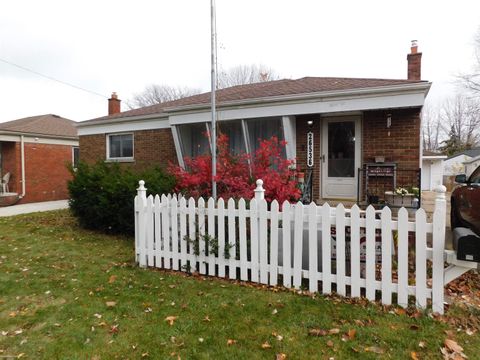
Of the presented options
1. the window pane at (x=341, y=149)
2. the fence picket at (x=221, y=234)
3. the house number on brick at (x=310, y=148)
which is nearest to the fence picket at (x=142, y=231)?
the fence picket at (x=221, y=234)

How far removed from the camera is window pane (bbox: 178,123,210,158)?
10055mm

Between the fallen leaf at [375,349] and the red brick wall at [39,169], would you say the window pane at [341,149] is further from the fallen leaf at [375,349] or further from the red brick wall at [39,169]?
the red brick wall at [39,169]

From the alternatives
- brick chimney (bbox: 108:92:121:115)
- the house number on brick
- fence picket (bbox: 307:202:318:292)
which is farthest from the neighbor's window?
fence picket (bbox: 307:202:318:292)

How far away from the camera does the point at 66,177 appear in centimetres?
1631

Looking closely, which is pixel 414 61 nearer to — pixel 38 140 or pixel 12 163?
pixel 38 140

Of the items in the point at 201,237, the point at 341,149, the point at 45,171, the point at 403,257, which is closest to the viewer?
the point at 403,257

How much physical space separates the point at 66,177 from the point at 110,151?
18.9 feet

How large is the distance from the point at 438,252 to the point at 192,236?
2.92m

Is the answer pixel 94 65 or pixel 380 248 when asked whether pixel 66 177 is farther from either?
pixel 380 248

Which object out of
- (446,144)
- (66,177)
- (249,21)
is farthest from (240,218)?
(446,144)

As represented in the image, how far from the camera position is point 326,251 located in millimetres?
3420

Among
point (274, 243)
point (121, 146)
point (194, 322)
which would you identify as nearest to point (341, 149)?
point (274, 243)

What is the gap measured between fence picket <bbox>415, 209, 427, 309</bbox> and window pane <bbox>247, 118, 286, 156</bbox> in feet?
20.0

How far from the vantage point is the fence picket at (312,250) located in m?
3.46
